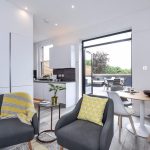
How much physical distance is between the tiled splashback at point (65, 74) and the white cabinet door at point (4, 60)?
2679 millimetres

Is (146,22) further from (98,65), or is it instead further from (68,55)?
(68,55)

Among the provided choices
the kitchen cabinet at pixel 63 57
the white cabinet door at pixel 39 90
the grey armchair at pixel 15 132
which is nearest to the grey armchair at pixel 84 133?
the grey armchair at pixel 15 132

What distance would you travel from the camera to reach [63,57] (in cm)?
531

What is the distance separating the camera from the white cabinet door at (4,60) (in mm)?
3105

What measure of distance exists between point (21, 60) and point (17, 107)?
1585mm

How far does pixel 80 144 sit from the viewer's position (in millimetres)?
1550

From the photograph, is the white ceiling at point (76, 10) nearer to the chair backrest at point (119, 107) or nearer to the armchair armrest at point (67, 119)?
the chair backrest at point (119, 107)

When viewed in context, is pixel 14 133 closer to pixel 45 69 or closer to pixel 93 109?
pixel 93 109

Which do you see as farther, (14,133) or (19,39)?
(19,39)

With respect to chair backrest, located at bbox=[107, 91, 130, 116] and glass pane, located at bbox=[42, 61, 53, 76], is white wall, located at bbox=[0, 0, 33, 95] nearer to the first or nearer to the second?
chair backrest, located at bbox=[107, 91, 130, 116]

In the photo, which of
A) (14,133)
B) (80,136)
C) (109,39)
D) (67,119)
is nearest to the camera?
(80,136)

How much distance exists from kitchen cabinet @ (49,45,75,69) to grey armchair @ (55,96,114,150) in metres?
3.24

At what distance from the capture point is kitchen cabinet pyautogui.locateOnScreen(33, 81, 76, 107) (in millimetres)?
4764

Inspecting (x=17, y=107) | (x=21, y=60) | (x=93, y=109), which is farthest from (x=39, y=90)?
(x=93, y=109)
